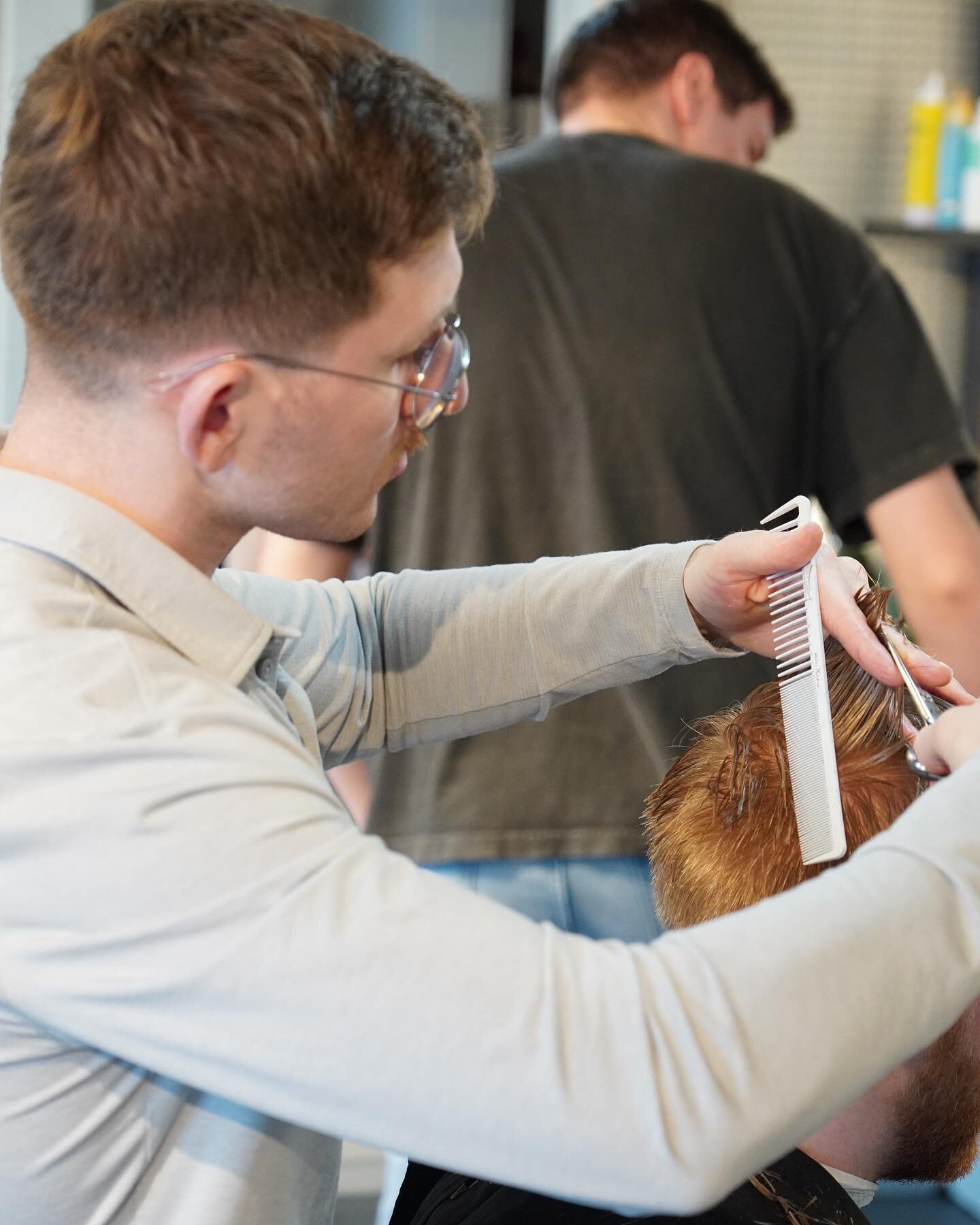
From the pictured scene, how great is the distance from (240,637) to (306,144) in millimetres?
312

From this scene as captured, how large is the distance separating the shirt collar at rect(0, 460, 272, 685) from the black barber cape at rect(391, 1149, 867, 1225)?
1.80 ft

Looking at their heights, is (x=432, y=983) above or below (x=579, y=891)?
above

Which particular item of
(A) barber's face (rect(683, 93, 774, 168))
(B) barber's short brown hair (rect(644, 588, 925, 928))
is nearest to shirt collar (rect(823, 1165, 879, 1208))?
(B) barber's short brown hair (rect(644, 588, 925, 928))

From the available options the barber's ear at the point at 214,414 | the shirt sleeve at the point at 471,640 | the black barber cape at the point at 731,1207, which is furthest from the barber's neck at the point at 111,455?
the black barber cape at the point at 731,1207

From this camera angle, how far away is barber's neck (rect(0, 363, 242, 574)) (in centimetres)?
92

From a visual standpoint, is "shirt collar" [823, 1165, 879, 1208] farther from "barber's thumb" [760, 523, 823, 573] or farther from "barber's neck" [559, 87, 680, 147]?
"barber's neck" [559, 87, 680, 147]

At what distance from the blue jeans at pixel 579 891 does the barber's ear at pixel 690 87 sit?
3.45 ft

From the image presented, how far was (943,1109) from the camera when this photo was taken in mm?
1165

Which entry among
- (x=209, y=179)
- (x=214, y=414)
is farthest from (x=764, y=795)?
(x=209, y=179)

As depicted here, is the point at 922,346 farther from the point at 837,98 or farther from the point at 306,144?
the point at 837,98

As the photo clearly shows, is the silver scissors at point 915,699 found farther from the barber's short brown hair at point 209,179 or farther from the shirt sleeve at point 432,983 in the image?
the barber's short brown hair at point 209,179

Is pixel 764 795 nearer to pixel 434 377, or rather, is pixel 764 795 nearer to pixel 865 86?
pixel 434 377

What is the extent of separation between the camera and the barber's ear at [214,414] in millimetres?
884

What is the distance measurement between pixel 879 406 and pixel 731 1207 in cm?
108
